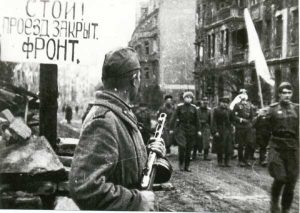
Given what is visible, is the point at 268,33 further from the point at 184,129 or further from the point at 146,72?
the point at 184,129

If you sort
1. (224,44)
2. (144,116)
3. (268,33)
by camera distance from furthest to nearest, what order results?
(144,116), (224,44), (268,33)

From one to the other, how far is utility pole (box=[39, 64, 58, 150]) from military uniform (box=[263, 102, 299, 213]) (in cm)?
169

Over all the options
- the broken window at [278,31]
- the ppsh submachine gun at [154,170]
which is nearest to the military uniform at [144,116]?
the broken window at [278,31]

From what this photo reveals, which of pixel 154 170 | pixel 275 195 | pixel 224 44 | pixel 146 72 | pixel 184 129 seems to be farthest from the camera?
pixel 184 129

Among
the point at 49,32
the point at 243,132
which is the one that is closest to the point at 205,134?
the point at 243,132

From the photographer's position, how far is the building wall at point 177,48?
4.24 m

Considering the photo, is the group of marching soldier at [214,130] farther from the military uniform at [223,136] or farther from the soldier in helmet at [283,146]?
the soldier in helmet at [283,146]

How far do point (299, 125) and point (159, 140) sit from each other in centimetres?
198

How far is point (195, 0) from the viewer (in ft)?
12.9

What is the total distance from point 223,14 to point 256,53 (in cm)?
64

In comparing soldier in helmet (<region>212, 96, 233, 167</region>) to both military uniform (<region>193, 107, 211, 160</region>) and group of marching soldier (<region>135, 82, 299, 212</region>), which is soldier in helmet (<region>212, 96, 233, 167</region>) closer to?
group of marching soldier (<region>135, 82, 299, 212</region>)

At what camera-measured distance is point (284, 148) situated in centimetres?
380

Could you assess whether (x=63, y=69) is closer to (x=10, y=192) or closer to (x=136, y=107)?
(x=10, y=192)

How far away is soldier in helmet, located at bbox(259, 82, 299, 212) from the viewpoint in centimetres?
373
